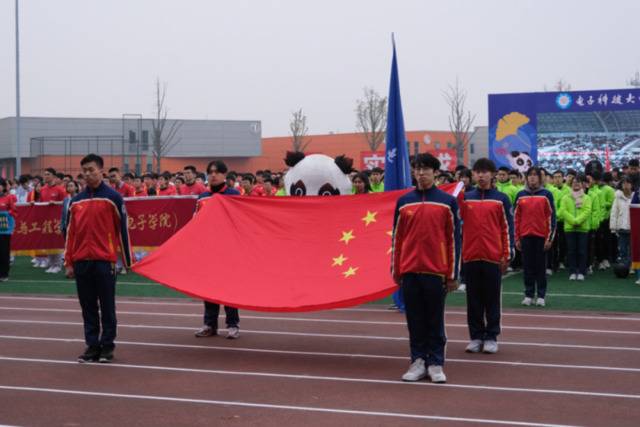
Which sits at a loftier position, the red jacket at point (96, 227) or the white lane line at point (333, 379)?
the red jacket at point (96, 227)

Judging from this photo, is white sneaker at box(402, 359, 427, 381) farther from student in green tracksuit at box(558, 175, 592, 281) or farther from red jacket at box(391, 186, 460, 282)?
student in green tracksuit at box(558, 175, 592, 281)

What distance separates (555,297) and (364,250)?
575 centimetres

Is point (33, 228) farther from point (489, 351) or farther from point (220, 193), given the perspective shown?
point (489, 351)

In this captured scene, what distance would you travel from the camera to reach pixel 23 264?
22.8 metres

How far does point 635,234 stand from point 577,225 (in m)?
2.66

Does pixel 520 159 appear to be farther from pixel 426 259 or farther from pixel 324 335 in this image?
pixel 426 259

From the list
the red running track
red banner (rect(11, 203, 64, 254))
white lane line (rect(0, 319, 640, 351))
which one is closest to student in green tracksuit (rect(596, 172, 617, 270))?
the red running track

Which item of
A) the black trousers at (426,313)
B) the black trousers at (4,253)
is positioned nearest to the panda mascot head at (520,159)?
the black trousers at (4,253)

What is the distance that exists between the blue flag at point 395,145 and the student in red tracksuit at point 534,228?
1860mm

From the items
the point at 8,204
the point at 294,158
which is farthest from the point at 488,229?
the point at 8,204

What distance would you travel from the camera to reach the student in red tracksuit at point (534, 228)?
532 inches

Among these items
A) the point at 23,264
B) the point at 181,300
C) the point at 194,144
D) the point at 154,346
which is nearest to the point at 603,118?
the point at 181,300

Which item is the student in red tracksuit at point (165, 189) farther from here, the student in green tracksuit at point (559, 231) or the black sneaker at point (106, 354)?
the black sneaker at point (106, 354)

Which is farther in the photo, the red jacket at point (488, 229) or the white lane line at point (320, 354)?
the red jacket at point (488, 229)
